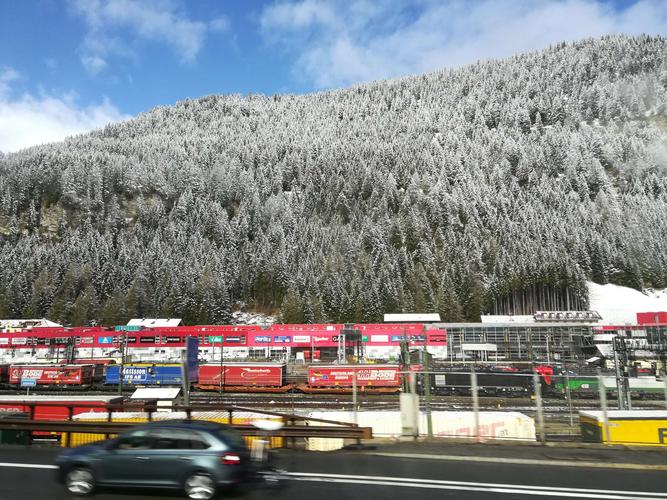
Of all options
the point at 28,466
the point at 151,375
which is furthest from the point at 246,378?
the point at 28,466

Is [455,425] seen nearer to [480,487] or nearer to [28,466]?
[480,487]

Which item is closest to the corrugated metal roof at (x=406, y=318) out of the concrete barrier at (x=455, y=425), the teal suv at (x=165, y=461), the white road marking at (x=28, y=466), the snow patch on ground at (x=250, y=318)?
the snow patch on ground at (x=250, y=318)

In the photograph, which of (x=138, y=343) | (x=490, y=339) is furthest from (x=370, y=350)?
(x=138, y=343)

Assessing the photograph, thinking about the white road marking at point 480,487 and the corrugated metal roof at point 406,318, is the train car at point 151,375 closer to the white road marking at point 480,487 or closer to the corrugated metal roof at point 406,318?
the white road marking at point 480,487

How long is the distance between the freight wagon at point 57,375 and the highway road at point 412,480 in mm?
37101

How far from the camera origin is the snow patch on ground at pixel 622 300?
105 metres

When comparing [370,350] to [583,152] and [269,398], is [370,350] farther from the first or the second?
[583,152]

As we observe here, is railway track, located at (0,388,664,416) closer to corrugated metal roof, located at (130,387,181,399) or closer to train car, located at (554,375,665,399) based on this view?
train car, located at (554,375,665,399)

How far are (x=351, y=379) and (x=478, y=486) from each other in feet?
105

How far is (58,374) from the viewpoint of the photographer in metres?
45.2

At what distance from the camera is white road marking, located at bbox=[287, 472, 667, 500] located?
9234mm

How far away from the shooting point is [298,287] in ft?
348

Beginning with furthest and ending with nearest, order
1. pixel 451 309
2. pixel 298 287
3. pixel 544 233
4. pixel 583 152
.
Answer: pixel 583 152 → pixel 544 233 → pixel 298 287 → pixel 451 309

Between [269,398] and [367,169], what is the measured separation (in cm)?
14173
